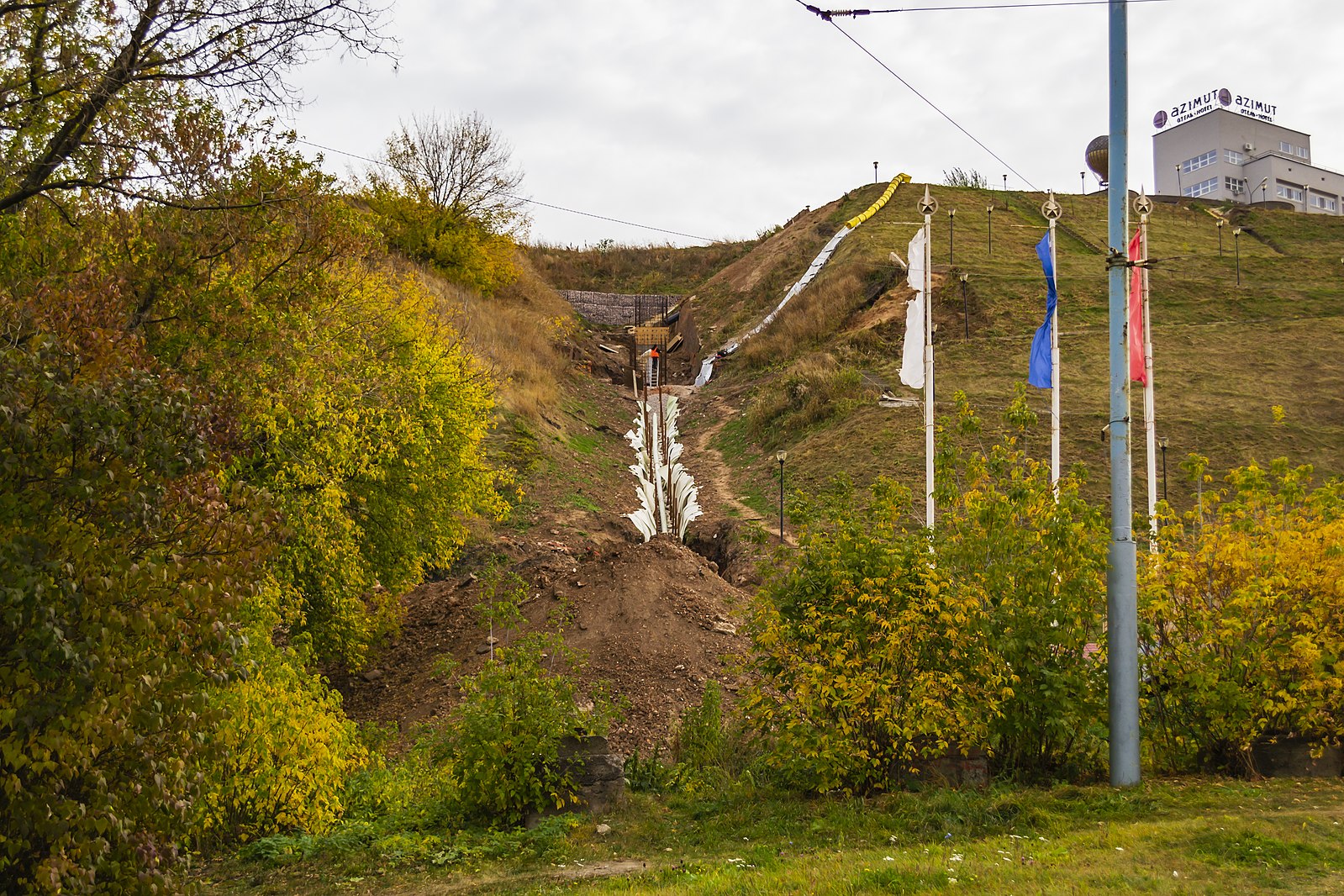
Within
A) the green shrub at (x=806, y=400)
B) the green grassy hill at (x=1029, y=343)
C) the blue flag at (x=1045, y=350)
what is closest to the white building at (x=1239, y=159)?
the green grassy hill at (x=1029, y=343)

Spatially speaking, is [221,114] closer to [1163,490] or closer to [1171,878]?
[1171,878]

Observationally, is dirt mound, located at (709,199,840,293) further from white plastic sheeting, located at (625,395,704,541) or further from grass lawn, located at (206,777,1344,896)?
grass lawn, located at (206,777,1344,896)

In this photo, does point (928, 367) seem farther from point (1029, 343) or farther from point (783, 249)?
point (783, 249)

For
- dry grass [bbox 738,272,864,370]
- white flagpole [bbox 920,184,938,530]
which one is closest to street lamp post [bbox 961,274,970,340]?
dry grass [bbox 738,272,864,370]

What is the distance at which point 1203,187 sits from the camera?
78312 mm

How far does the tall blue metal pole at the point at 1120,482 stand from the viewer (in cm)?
802

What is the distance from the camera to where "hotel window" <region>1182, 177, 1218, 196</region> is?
77438 mm

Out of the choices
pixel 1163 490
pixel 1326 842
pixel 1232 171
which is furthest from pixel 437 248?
pixel 1232 171

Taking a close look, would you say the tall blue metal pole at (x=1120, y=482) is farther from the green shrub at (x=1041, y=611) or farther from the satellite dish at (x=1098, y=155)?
the satellite dish at (x=1098, y=155)

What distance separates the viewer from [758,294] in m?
54.6

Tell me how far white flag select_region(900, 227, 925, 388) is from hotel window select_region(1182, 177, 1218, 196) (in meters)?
71.9

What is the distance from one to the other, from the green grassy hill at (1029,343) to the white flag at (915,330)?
4.25 meters

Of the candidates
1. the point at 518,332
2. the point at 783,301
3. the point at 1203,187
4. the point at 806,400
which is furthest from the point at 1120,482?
the point at 1203,187

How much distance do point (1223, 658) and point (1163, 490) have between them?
51.8 ft
